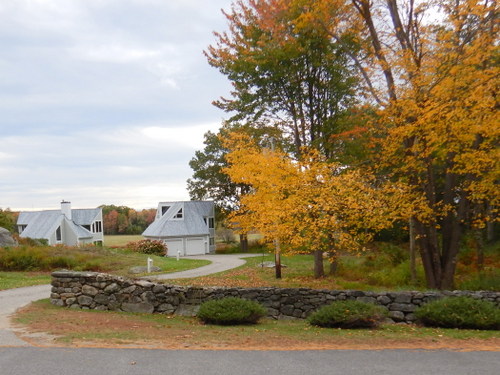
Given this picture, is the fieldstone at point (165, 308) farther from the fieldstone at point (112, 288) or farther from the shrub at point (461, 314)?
the shrub at point (461, 314)

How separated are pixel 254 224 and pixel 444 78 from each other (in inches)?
277

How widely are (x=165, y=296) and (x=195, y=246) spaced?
35.4m

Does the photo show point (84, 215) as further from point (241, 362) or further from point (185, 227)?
point (241, 362)

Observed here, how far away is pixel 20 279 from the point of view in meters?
19.5

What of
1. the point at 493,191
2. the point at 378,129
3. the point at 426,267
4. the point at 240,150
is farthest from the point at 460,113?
the point at 240,150

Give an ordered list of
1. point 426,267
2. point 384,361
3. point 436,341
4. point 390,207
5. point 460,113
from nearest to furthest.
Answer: point 384,361
point 436,341
point 460,113
point 390,207
point 426,267

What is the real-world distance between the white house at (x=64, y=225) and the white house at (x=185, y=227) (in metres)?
8.48

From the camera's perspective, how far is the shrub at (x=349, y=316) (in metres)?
10.0

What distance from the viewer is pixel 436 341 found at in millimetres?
8602

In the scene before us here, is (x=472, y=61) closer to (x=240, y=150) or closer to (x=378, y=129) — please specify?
(x=378, y=129)

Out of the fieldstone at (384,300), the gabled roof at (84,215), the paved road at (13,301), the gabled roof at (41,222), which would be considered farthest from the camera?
the gabled roof at (84,215)

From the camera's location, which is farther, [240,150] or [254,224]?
[240,150]

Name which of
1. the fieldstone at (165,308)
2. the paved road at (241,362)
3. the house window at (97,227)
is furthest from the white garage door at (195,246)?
the paved road at (241,362)

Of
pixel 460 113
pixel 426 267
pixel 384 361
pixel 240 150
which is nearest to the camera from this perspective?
pixel 384 361
